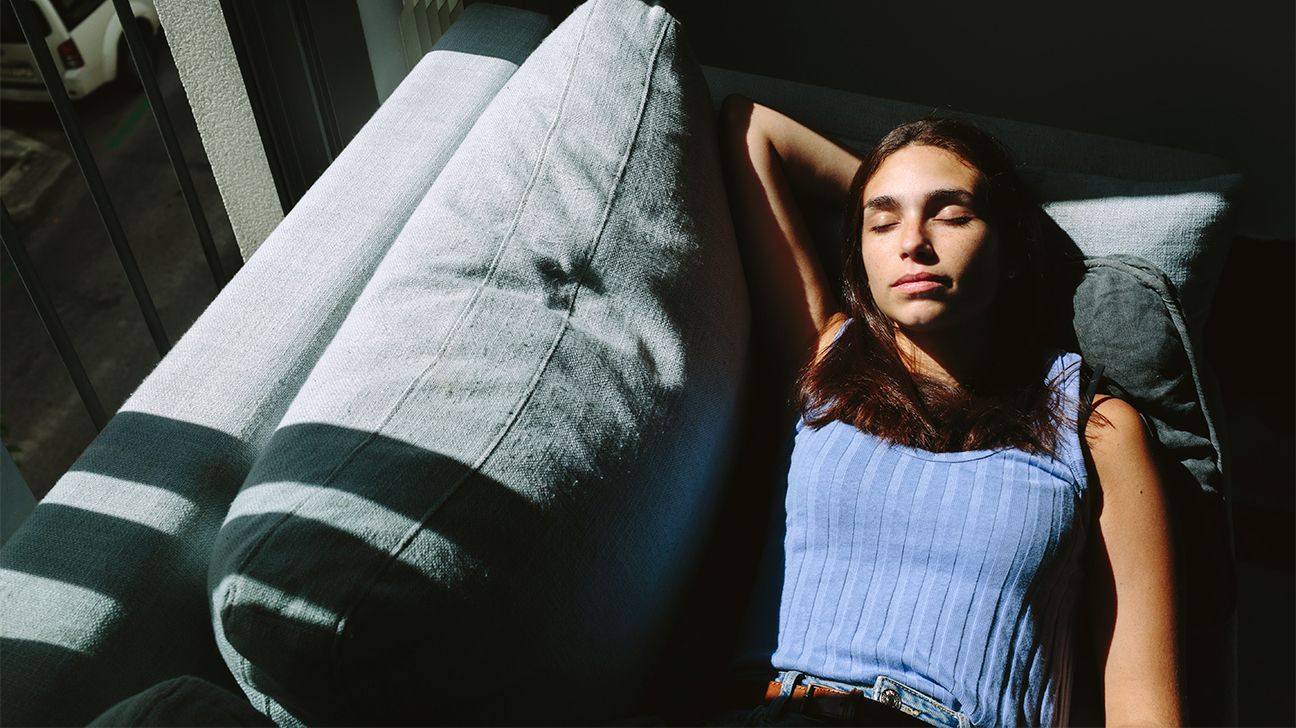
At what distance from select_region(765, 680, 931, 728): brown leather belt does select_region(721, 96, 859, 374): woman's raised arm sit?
46cm

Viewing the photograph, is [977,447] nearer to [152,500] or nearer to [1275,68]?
[152,500]

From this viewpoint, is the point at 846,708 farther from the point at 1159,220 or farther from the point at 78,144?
the point at 78,144

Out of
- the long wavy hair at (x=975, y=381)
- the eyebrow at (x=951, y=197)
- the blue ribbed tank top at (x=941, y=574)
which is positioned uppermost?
the eyebrow at (x=951, y=197)

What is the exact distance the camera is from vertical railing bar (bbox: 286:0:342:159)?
5.24ft

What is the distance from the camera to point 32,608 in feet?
2.93

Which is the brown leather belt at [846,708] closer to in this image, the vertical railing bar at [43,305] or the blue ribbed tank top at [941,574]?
the blue ribbed tank top at [941,574]

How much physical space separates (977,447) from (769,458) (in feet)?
0.99

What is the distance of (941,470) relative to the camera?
4.00 feet

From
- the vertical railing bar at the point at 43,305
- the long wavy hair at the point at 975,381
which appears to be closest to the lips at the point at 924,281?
the long wavy hair at the point at 975,381

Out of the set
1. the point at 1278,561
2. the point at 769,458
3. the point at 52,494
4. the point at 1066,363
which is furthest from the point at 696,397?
the point at 1278,561

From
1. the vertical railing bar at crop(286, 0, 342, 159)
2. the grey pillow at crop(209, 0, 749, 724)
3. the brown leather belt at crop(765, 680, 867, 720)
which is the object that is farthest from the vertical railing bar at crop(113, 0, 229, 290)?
the brown leather belt at crop(765, 680, 867, 720)

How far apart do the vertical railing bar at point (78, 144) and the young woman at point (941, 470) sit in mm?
991

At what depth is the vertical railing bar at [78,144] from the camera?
132 cm

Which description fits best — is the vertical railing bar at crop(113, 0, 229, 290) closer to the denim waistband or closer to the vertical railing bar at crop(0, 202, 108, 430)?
the vertical railing bar at crop(0, 202, 108, 430)
